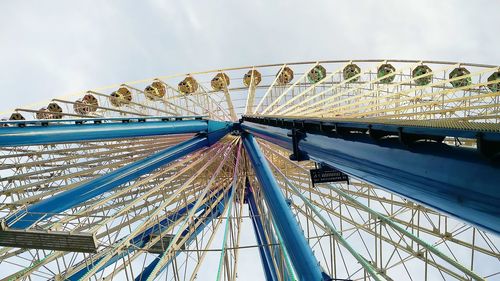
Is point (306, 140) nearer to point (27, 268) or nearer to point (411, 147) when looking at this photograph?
point (411, 147)

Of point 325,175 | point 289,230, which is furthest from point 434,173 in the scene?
point 325,175

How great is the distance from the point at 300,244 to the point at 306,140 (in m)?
3.03

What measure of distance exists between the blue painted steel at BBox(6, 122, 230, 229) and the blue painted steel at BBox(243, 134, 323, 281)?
3995mm

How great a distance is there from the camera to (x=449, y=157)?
5207mm

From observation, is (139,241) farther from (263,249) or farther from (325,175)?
(325,175)

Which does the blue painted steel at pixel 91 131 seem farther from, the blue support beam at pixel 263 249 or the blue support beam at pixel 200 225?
the blue support beam at pixel 263 249

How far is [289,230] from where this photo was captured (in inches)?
467

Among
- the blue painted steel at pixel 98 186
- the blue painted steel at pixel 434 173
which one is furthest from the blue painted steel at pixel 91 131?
the blue painted steel at pixel 434 173

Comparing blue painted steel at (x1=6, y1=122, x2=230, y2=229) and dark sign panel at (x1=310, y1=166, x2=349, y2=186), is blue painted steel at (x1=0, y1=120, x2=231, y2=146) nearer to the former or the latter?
blue painted steel at (x1=6, y1=122, x2=230, y2=229)

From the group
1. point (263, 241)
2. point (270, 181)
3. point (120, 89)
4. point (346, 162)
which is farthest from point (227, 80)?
point (346, 162)

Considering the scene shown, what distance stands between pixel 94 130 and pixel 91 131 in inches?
5.5

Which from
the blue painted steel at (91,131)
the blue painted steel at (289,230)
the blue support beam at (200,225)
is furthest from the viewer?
the blue support beam at (200,225)

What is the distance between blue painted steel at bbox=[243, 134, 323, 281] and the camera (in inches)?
415

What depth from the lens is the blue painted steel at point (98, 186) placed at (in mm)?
14023
